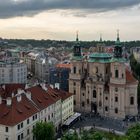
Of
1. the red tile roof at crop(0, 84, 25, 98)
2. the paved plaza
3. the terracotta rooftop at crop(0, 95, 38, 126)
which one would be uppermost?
the red tile roof at crop(0, 84, 25, 98)

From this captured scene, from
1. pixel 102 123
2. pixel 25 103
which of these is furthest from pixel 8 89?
pixel 102 123

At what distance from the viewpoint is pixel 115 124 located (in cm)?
9512

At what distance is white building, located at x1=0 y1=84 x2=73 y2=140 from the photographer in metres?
66.6

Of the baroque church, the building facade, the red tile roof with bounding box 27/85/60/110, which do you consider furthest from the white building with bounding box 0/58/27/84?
the red tile roof with bounding box 27/85/60/110

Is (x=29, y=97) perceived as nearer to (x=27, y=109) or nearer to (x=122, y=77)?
(x=27, y=109)

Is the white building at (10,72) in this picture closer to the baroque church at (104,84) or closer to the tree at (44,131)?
the baroque church at (104,84)

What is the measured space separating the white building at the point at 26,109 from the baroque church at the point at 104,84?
43.6 ft

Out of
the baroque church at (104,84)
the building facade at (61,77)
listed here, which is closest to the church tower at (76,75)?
the baroque church at (104,84)

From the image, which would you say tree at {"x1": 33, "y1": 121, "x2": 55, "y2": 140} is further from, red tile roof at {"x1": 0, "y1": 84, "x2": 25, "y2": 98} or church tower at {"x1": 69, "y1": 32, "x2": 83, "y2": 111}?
church tower at {"x1": 69, "y1": 32, "x2": 83, "y2": 111}

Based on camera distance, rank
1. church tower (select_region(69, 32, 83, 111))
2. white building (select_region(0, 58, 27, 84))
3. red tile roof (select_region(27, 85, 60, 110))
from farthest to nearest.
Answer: white building (select_region(0, 58, 27, 84)), church tower (select_region(69, 32, 83, 111)), red tile roof (select_region(27, 85, 60, 110))

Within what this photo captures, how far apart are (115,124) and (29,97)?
2829 centimetres

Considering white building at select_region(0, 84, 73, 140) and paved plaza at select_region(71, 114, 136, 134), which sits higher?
white building at select_region(0, 84, 73, 140)

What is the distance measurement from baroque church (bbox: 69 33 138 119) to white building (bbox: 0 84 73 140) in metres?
13.3

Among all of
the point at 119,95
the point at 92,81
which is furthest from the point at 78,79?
the point at 119,95
